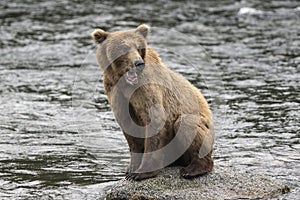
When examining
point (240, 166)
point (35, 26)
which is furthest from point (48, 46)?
point (240, 166)

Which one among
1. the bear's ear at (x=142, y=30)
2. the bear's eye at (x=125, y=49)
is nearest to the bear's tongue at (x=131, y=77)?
the bear's eye at (x=125, y=49)

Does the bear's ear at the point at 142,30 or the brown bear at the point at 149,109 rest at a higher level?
the bear's ear at the point at 142,30

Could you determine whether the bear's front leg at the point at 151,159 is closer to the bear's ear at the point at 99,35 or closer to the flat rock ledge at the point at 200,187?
the flat rock ledge at the point at 200,187

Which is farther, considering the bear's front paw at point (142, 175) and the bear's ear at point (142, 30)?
the bear's front paw at point (142, 175)

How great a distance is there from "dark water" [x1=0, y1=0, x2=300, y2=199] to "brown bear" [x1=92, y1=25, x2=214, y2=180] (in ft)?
2.59

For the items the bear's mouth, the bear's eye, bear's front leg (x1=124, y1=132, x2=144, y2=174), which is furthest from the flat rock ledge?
the bear's eye

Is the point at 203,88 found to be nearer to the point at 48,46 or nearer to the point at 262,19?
the point at 48,46

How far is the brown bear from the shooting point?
6387 mm

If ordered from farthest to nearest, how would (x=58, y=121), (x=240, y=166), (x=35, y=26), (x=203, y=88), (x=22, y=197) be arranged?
(x=35, y=26), (x=203, y=88), (x=58, y=121), (x=240, y=166), (x=22, y=197)

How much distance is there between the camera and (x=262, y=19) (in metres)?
16.2

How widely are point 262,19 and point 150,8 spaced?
266 cm

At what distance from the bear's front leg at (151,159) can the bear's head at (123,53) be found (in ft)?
1.75

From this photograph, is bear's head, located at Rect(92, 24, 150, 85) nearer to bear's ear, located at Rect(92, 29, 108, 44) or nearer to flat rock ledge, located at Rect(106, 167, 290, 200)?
bear's ear, located at Rect(92, 29, 108, 44)

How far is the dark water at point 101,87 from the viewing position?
8.01 m
